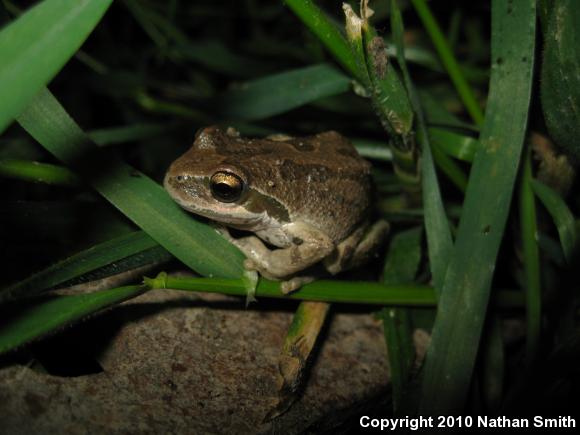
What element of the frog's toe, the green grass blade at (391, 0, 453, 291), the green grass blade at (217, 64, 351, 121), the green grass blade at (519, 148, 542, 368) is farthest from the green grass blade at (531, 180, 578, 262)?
the frog's toe

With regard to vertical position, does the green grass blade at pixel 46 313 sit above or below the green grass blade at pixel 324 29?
below

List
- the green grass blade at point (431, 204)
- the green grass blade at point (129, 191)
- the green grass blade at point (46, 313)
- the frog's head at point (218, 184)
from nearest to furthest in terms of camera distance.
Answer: the green grass blade at point (46, 313) → the green grass blade at point (129, 191) → the frog's head at point (218, 184) → the green grass blade at point (431, 204)

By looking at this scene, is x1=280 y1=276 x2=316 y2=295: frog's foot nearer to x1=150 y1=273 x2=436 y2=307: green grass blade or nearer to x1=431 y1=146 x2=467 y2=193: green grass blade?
x1=150 y1=273 x2=436 y2=307: green grass blade

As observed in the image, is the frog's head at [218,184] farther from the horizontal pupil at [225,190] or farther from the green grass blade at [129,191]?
the green grass blade at [129,191]

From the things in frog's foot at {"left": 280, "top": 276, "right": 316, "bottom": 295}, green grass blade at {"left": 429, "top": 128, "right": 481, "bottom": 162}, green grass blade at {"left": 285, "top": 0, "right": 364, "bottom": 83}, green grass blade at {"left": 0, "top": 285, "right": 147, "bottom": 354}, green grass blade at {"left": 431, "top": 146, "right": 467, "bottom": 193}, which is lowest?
green grass blade at {"left": 0, "top": 285, "right": 147, "bottom": 354}

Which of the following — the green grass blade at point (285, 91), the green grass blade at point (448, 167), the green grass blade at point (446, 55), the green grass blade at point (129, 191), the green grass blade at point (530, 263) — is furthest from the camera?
the green grass blade at point (285, 91)

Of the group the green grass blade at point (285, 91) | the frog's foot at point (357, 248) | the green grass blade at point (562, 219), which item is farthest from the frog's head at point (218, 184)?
the green grass blade at point (562, 219)

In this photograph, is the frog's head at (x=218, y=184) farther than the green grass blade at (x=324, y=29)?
Yes
